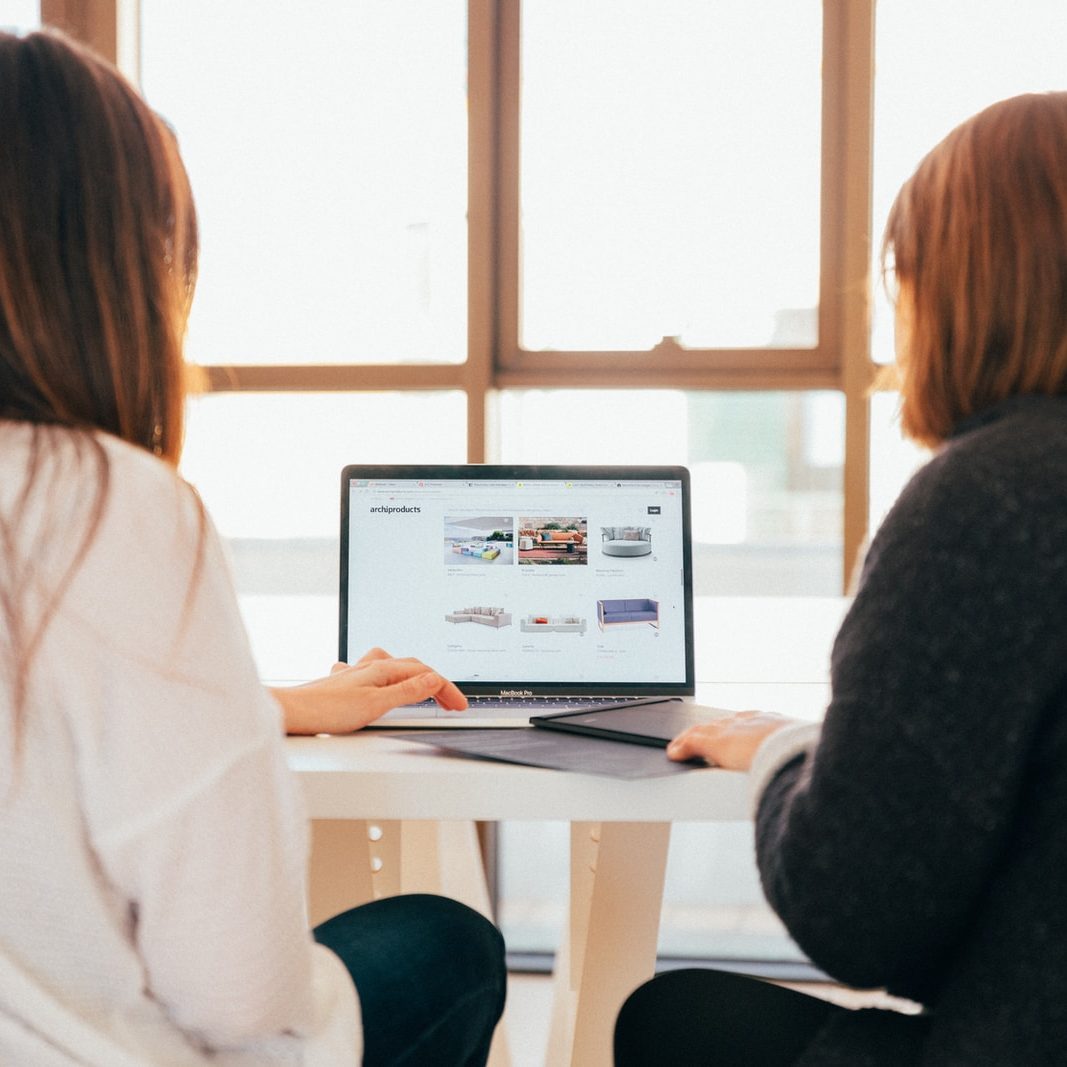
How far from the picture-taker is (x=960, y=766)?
667mm

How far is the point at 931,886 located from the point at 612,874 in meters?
0.73

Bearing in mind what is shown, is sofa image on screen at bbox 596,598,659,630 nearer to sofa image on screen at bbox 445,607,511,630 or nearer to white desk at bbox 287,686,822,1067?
sofa image on screen at bbox 445,607,511,630

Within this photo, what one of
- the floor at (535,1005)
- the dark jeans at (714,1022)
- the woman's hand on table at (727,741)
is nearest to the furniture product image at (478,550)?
the woman's hand on table at (727,741)

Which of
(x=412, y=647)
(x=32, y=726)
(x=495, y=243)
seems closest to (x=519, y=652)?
(x=412, y=647)

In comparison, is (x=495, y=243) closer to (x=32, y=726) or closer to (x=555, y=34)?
(x=555, y=34)

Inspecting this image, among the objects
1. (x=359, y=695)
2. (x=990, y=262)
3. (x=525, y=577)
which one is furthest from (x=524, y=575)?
(x=990, y=262)

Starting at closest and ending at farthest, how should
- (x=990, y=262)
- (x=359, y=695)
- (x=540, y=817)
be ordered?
(x=990, y=262), (x=540, y=817), (x=359, y=695)

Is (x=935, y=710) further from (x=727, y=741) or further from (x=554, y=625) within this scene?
(x=554, y=625)

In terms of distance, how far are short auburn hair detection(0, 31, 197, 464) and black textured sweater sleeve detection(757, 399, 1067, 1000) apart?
48cm

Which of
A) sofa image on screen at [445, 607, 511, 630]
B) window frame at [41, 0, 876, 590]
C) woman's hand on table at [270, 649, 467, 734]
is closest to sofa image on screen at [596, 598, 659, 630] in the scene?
sofa image on screen at [445, 607, 511, 630]

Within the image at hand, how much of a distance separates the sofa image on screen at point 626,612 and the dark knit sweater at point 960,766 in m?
0.72

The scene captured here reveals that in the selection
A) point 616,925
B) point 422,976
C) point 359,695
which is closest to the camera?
point 422,976

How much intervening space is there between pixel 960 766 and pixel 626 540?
2.72 feet

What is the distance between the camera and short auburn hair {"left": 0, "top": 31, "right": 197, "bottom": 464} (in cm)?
73
